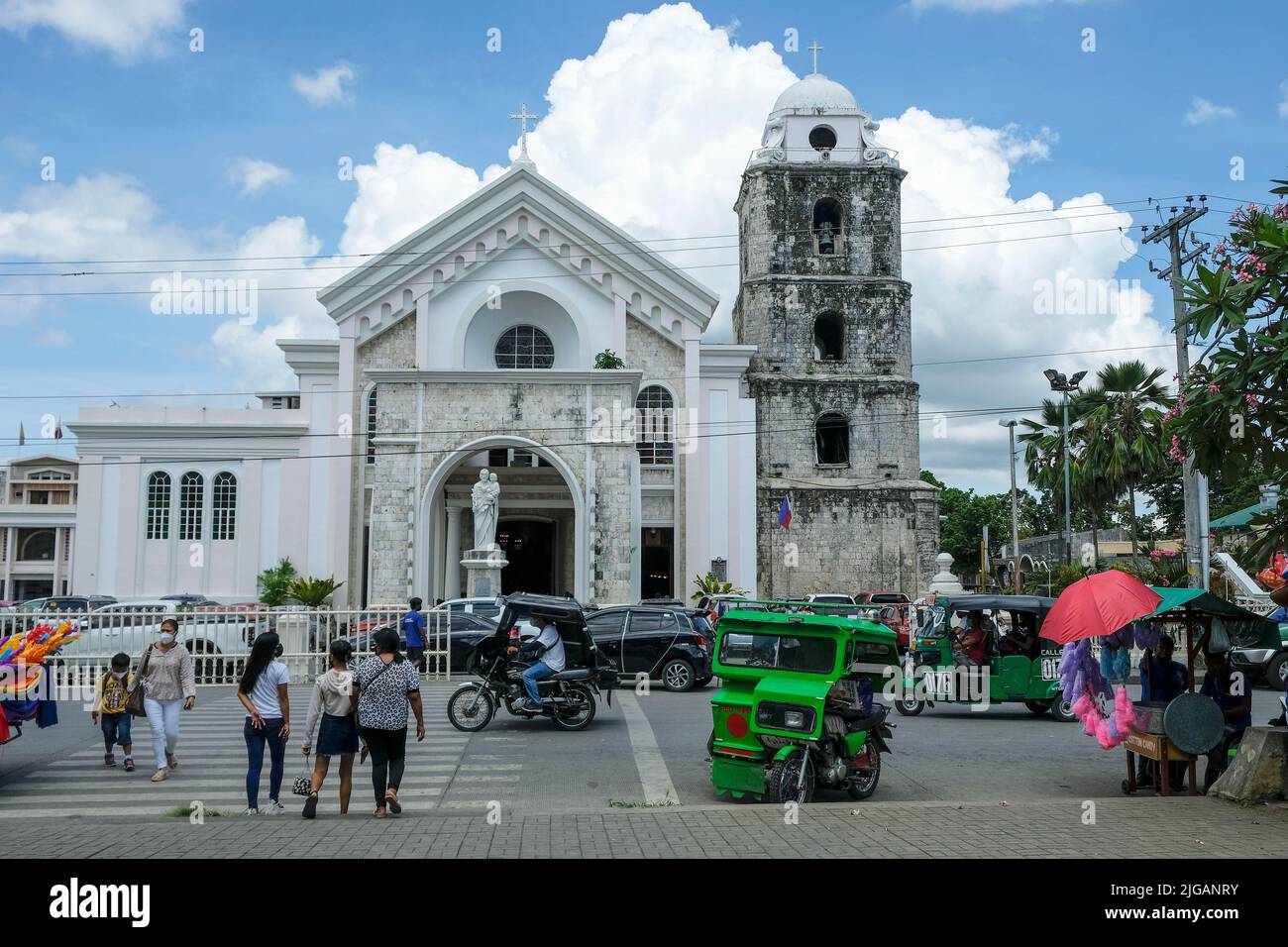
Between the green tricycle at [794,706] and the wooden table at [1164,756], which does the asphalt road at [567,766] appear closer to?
the green tricycle at [794,706]

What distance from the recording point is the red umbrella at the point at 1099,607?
9719 mm

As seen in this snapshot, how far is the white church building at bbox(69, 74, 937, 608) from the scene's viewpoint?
34.2 metres

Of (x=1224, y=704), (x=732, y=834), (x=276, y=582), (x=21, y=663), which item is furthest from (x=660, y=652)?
(x=276, y=582)

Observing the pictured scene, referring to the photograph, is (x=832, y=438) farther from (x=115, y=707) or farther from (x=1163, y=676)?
(x=115, y=707)

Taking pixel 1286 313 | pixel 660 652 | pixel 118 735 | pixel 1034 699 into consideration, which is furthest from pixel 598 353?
pixel 1286 313

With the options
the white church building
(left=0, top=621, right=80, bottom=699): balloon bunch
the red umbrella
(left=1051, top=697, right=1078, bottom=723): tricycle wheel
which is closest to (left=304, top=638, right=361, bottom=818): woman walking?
(left=0, top=621, right=80, bottom=699): balloon bunch

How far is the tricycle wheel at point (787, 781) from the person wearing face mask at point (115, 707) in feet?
23.0

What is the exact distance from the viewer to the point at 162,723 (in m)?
11.4

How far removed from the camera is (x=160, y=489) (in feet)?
115

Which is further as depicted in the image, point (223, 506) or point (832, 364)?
point (832, 364)

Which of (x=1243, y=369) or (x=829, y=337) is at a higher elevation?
(x=829, y=337)

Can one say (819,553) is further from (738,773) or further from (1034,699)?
(738,773)

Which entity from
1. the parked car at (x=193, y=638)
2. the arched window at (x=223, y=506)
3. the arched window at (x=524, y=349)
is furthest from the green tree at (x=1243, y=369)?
the arched window at (x=223, y=506)

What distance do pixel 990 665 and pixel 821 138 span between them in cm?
3081
